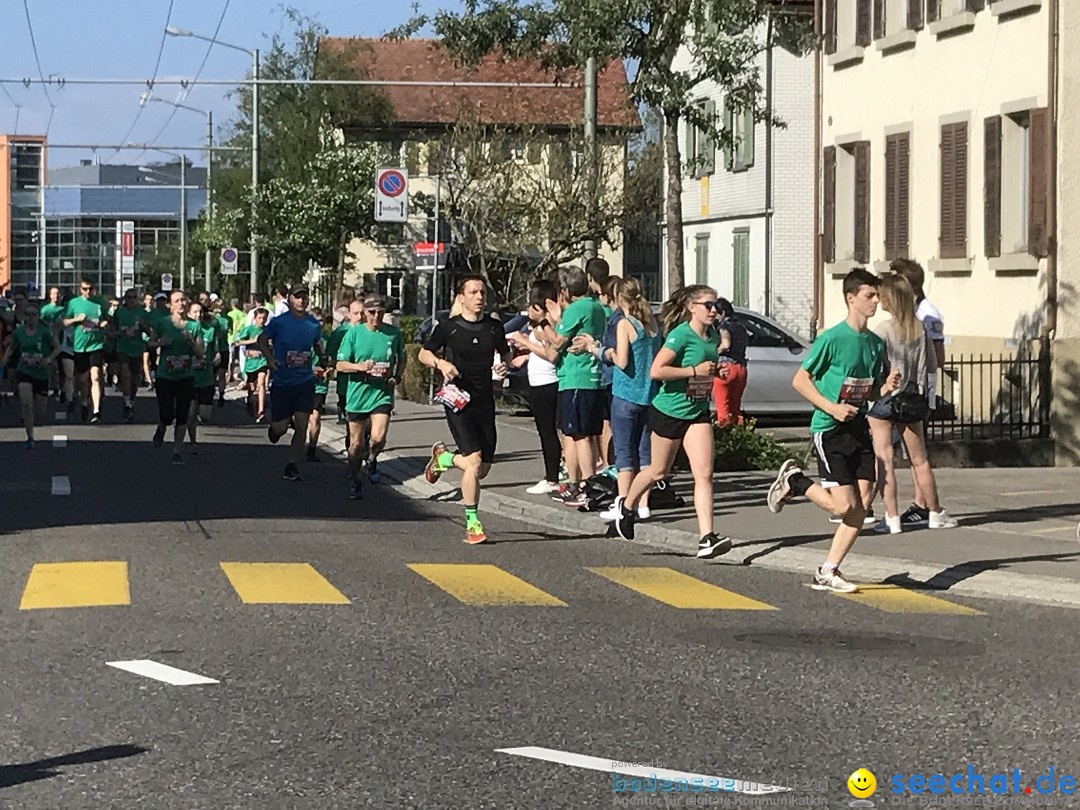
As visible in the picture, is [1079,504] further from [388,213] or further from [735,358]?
[388,213]

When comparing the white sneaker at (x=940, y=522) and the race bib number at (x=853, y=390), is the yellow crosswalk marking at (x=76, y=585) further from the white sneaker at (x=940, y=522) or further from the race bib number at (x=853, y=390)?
the white sneaker at (x=940, y=522)

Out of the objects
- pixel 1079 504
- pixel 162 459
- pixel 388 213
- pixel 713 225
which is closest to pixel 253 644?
pixel 1079 504

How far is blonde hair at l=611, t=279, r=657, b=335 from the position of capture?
16.2 meters

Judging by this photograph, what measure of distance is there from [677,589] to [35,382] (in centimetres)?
1462

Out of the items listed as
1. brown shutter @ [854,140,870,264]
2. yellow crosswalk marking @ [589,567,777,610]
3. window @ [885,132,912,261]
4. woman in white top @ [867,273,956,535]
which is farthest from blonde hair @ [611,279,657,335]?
brown shutter @ [854,140,870,264]

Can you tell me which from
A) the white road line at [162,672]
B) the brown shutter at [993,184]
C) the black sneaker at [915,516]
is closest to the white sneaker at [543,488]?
the black sneaker at [915,516]

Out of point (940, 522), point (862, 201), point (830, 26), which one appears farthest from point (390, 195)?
point (940, 522)

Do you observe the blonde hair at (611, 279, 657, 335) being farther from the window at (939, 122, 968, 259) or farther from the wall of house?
the window at (939, 122, 968, 259)

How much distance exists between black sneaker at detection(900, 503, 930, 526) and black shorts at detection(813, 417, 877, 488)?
3.16m

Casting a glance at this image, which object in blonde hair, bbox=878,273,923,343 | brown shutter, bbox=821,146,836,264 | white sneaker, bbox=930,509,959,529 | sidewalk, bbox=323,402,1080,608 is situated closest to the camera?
sidewalk, bbox=323,402,1080,608

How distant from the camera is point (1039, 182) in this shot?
79.5 feet

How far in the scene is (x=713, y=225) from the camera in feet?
144

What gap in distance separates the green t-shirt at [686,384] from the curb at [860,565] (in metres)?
1.04

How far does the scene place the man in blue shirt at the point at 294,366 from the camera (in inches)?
836
